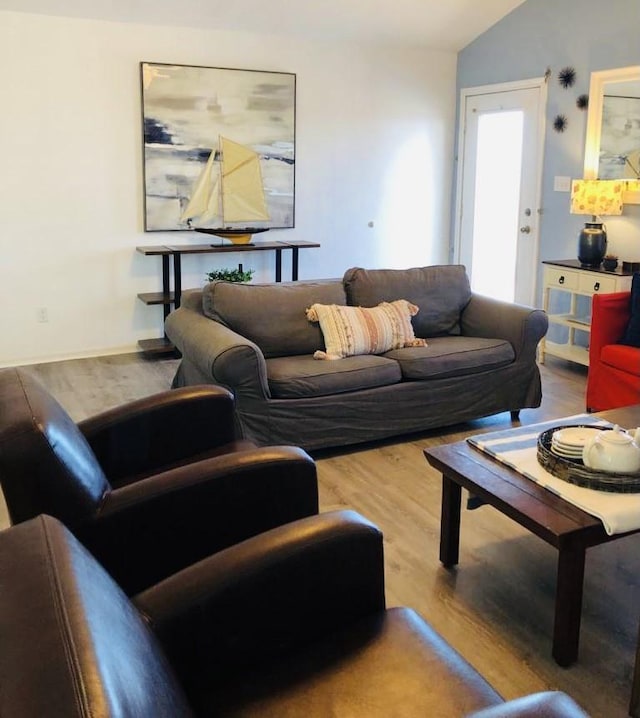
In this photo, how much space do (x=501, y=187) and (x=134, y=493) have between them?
5.06 meters

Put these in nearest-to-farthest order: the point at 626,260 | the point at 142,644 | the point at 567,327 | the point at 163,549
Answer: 1. the point at 142,644
2. the point at 163,549
3. the point at 626,260
4. the point at 567,327

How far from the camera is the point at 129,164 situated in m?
5.44

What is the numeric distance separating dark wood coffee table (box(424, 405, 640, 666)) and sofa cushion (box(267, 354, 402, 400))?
982 millimetres

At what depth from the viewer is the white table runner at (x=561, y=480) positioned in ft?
6.81

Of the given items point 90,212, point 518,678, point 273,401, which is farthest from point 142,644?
point 90,212

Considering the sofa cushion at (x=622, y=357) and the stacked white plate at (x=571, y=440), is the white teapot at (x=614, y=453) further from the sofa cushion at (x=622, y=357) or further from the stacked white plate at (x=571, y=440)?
the sofa cushion at (x=622, y=357)

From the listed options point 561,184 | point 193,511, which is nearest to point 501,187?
point 561,184

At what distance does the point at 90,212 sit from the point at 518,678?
14.6 feet

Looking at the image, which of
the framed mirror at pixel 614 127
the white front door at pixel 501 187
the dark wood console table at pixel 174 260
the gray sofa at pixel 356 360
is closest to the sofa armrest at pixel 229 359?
the gray sofa at pixel 356 360

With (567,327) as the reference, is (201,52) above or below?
above

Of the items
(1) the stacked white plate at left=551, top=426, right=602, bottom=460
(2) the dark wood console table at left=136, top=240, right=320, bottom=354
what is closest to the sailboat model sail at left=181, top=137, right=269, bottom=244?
(2) the dark wood console table at left=136, top=240, right=320, bottom=354

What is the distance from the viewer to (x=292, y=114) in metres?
5.90

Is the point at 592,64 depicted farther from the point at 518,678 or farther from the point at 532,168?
the point at 518,678

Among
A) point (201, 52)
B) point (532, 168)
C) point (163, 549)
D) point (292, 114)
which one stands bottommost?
point (163, 549)
